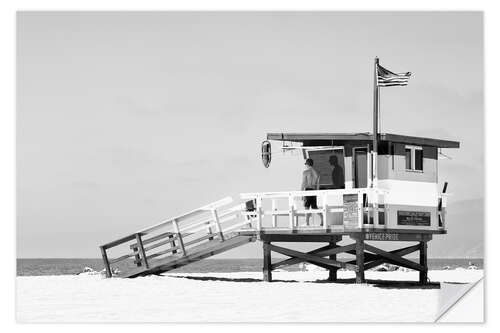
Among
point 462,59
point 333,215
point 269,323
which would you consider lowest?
point 269,323

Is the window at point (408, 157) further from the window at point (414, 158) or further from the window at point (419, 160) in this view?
the window at point (419, 160)

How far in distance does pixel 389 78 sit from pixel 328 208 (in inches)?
125

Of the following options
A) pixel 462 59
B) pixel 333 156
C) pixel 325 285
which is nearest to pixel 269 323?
pixel 325 285

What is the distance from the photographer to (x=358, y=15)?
24.7 meters

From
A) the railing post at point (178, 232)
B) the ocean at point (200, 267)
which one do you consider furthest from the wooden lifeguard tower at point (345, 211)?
the ocean at point (200, 267)

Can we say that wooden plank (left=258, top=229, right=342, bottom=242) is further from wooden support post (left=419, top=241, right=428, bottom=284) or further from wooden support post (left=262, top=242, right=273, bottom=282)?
wooden support post (left=419, top=241, right=428, bottom=284)

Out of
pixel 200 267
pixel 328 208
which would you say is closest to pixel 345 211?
pixel 328 208

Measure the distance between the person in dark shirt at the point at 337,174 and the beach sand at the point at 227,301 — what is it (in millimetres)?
2351

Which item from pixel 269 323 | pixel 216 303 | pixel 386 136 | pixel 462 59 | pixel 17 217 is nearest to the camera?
pixel 269 323

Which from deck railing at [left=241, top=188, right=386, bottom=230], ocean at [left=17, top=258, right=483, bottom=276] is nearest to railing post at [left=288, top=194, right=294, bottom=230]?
deck railing at [left=241, top=188, right=386, bottom=230]

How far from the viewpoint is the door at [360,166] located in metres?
26.1

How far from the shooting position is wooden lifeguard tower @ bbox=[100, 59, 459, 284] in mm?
25375

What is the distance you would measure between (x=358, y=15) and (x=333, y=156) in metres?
3.57

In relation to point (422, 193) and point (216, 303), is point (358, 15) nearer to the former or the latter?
point (422, 193)
